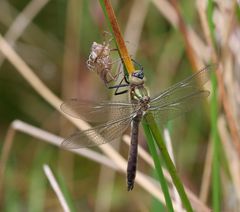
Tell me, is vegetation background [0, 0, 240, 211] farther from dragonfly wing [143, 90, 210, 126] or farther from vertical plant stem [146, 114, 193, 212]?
vertical plant stem [146, 114, 193, 212]

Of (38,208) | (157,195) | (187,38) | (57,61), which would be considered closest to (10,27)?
(57,61)

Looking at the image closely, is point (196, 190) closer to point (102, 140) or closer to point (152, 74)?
point (152, 74)

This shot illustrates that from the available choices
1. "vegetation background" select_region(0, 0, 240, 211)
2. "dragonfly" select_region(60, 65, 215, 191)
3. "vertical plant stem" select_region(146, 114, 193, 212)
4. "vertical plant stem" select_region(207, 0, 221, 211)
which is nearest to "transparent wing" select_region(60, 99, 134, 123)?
"dragonfly" select_region(60, 65, 215, 191)

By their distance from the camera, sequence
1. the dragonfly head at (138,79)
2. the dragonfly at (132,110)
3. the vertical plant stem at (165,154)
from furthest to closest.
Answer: the dragonfly at (132,110)
the dragonfly head at (138,79)
the vertical plant stem at (165,154)

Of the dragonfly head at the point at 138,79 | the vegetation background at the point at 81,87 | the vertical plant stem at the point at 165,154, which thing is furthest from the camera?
the vegetation background at the point at 81,87

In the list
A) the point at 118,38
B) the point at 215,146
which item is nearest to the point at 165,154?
the point at 118,38

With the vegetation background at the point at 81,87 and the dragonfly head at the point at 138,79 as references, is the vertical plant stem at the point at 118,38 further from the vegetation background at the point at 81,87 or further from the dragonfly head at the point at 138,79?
the vegetation background at the point at 81,87

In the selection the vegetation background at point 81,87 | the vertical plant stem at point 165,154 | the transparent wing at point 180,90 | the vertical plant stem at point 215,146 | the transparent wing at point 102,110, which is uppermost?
the vegetation background at point 81,87

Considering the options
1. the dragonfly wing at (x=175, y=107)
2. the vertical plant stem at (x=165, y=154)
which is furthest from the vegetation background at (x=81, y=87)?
the vertical plant stem at (x=165, y=154)
